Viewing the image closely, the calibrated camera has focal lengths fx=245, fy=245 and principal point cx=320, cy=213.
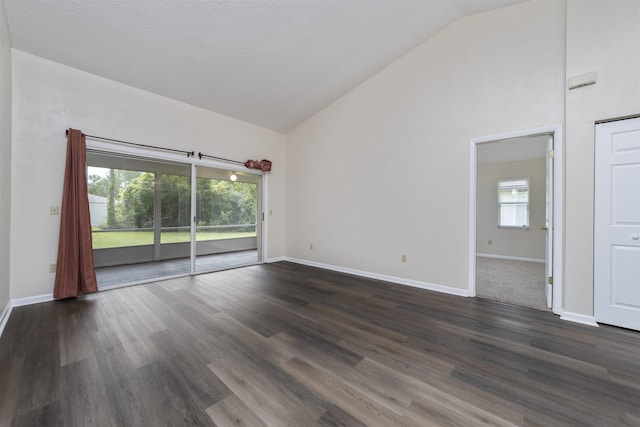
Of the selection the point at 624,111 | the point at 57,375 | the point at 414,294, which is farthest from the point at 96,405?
the point at 624,111

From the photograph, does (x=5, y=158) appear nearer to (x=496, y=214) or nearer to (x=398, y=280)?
(x=398, y=280)

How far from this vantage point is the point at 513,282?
13.7 feet

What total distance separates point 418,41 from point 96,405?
210 inches

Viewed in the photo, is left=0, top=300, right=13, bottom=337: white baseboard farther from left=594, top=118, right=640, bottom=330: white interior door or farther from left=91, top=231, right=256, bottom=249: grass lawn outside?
left=594, top=118, right=640, bottom=330: white interior door

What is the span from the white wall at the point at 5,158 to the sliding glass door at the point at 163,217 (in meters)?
0.83

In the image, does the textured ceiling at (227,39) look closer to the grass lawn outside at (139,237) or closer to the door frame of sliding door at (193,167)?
the door frame of sliding door at (193,167)

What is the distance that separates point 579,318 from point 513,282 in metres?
1.62

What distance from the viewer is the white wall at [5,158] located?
2.48m

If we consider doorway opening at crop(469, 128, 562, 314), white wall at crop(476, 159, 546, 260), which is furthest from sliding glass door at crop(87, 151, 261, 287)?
white wall at crop(476, 159, 546, 260)

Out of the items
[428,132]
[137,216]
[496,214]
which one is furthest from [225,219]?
[496,214]

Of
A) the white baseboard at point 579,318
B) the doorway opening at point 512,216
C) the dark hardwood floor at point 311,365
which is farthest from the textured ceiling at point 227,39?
the white baseboard at point 579,318

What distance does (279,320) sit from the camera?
2641mm

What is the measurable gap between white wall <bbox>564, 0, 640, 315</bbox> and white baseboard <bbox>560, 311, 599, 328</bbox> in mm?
42

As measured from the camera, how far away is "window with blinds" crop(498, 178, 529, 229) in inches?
253
